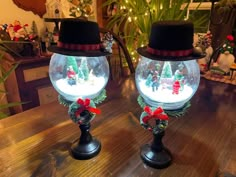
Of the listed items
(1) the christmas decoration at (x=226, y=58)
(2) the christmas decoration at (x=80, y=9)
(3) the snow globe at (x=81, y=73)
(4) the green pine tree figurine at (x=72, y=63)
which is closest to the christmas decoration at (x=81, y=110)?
(3) the snow globe at (x=81, y=73)

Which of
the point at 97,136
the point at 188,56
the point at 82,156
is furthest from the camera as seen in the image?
the point at 97,136

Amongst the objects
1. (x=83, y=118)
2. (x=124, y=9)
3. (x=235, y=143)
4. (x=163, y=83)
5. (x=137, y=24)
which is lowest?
(x=235, y=143)

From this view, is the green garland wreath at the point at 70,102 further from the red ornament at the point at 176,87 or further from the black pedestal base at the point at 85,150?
the red ornament at the point at 176,87

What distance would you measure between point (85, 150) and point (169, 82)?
331 mm

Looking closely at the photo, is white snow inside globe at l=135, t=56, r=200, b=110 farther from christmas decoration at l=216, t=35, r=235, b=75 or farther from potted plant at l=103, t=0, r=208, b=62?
potted plant at l=103, t=0, r=208, b=62

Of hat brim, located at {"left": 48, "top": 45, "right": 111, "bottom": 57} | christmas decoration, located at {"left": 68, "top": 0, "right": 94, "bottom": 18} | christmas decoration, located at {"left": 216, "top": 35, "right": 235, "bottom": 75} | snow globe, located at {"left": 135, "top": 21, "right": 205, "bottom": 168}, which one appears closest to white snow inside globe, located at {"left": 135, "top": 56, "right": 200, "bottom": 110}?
snow globe, located at {"left": 135, "top": 21, "right": 205, "bottom": 168}

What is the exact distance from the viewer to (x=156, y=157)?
0.57 m

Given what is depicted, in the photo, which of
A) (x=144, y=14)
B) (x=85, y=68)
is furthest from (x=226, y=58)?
(x=85, y=68)

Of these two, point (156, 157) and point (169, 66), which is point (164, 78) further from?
point (156, 157)

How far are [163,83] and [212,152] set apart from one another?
0.29 meters

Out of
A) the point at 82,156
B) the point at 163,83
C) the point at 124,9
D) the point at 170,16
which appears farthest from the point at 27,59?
the point at 163,83

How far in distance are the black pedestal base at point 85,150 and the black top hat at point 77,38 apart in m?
0.29

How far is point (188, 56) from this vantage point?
49cm

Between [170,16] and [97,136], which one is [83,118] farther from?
[170,16]
